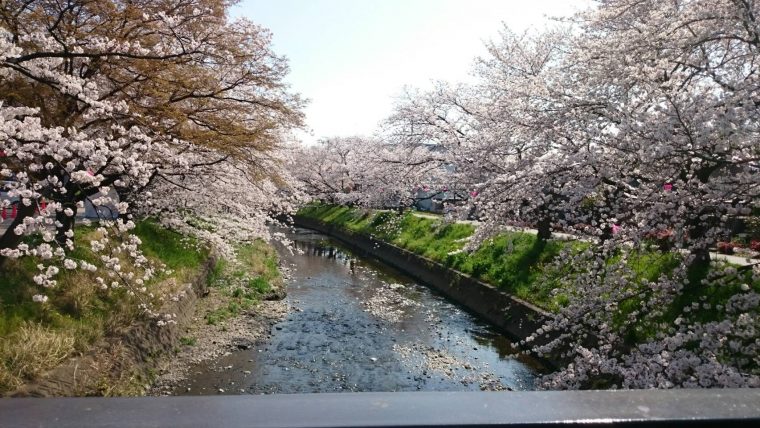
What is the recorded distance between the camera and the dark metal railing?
1.31 meters

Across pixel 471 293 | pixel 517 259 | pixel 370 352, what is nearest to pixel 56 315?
pixel 370 352

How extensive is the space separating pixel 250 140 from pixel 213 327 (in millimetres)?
4667

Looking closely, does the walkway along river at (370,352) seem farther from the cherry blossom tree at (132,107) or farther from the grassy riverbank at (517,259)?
the cherry blossom tree at (132,107)

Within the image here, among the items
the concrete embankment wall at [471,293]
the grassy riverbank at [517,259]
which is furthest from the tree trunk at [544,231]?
the concrete embankment wall at [471,293]

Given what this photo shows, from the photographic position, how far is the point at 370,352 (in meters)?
11.1

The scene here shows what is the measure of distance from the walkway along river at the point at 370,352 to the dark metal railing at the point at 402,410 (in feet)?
25.0

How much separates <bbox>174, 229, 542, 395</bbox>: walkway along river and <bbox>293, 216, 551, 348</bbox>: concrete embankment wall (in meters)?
0.39

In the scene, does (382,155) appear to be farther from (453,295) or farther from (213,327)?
(213,327)

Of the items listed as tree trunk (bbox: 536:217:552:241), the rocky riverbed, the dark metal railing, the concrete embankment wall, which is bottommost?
the rocky riverbed

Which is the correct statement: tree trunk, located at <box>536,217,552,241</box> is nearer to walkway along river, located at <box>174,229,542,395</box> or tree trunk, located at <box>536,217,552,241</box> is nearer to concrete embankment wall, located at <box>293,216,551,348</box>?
concrete embankment wall, located at <box>293,216,551,348</box>

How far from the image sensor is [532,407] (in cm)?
144

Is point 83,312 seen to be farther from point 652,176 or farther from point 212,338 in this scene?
point 652,176

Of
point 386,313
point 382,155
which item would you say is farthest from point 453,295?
point 382,155

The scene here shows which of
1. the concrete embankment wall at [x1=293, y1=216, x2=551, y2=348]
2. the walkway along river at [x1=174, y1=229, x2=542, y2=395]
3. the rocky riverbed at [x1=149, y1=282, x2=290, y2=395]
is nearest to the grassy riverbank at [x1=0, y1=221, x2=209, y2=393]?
the rocky riverbed at [x1=149, y1=282, x2=290, y2=395]
